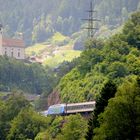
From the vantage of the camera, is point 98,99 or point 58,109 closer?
point 98,99

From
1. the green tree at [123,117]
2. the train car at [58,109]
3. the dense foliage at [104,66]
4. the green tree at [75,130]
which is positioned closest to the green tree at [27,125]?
the train car at [58,109]

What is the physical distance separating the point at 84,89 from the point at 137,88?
5651 cm

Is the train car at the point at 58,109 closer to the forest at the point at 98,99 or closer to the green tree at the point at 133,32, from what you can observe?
the forest at the point at 98,99

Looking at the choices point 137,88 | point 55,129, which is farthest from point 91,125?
point 55,129

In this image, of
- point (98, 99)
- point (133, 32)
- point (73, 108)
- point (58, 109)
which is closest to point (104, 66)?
point (133, 32)

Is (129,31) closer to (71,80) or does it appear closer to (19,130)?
(71,80)

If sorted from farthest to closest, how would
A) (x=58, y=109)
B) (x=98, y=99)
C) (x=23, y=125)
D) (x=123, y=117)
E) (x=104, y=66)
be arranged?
(x=104, y=66)
(x=58, y=109)
(x=23, y=125)
(x=98, y=99)
(x=123, y=117)

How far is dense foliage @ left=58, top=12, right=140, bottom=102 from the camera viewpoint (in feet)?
412

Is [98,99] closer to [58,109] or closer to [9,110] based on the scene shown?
[58,109]

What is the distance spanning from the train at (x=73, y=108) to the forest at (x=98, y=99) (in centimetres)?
164

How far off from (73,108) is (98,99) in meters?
36.3

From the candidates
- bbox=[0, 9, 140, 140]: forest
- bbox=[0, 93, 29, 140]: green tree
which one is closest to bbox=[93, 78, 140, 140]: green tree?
bbox=[0, 9, 140, 140]: forest

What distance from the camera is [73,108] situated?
11906cm

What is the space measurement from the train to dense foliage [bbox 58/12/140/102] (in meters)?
4.38
